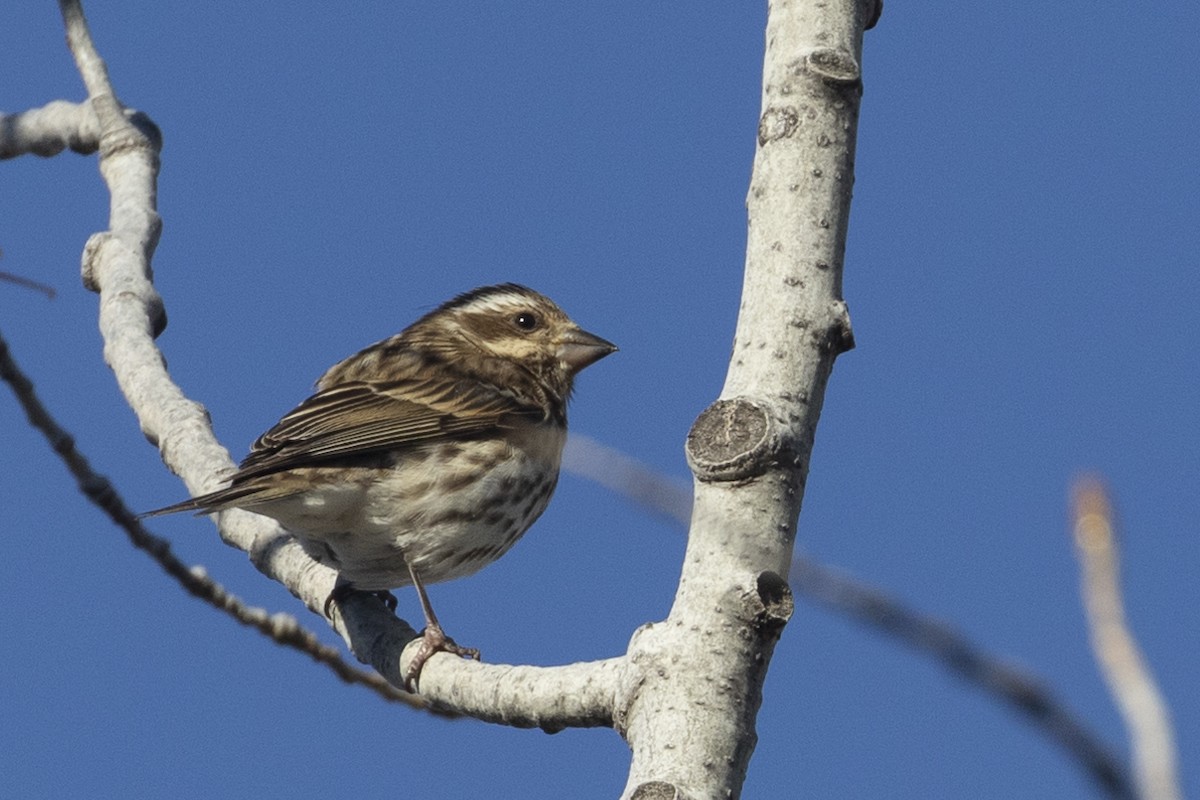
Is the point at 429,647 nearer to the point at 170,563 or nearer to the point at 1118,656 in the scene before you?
the point at 170,563

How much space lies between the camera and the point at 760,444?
3.26 meters

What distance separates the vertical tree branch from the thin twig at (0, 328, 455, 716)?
4.92 feet

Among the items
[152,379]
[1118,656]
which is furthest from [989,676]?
[152,379]

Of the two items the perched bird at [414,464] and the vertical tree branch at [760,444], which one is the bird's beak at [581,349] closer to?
the perched bird at [414,464]

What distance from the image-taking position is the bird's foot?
5.18 meters

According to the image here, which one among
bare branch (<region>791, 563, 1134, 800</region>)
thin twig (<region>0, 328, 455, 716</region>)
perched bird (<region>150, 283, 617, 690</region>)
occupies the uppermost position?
perched bird (<region>150, 283, 617, 690</region>)

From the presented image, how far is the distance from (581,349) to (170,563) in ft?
13.2

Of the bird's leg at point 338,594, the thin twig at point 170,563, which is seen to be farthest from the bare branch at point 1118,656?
the bird's leg at point 338,594

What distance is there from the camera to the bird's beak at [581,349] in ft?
27.5

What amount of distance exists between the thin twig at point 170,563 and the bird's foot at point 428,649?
6.6 inches

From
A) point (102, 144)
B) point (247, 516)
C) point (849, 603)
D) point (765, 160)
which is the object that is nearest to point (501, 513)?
point (247, 516)

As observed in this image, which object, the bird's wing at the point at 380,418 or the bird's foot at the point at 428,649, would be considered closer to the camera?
the bird's foot at the point at 428,649

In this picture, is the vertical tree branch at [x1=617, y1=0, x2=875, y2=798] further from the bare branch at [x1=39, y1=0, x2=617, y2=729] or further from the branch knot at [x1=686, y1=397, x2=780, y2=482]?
the bare branch at [x1=39, y1=0, x2=617, y2=729]

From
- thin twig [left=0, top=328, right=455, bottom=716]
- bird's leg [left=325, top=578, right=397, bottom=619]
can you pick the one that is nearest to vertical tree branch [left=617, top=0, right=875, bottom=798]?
thin twig [left=0, top=328, right=455, bottom=716]
